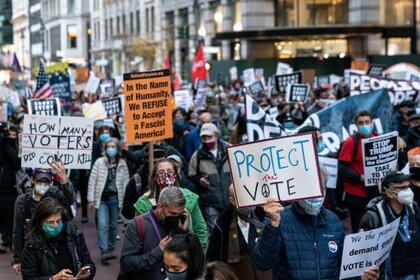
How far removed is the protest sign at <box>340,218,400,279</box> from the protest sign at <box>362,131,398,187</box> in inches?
102

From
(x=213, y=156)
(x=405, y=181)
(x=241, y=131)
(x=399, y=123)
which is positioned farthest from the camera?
(x=399, y=123)

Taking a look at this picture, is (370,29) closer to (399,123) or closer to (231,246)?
(399,123)

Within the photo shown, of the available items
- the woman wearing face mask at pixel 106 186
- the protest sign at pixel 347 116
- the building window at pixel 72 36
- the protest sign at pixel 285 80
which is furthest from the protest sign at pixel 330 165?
the building window at pixel 72 36

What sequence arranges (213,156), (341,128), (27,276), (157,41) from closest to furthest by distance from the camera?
(27,276) < (213,156) < (341,128) < (157,41)

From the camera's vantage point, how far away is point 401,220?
23.9 ft

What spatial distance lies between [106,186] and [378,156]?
3.92 metres

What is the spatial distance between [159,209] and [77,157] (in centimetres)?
400

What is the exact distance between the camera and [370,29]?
39.8 m

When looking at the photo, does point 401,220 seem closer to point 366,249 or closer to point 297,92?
point 366,249

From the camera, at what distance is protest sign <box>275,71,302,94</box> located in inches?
884

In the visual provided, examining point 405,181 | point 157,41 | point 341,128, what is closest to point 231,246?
point 405,181

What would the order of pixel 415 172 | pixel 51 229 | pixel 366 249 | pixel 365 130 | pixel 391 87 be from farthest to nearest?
pixel 391 87 < pixel 365 130 < pixel 415 172 < pixel 51 229 < pixel 366 249

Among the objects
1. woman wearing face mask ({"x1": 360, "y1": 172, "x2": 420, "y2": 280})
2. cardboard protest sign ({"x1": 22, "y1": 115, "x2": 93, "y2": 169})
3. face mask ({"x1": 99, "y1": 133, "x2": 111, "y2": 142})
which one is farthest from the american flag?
woman wearing face mask ({"x1": 360, "y1": 172, "x2": 420, "y2": 280})

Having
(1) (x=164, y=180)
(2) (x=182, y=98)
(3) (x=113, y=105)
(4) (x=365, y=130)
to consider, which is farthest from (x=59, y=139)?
(2) (x=182, y=98)
